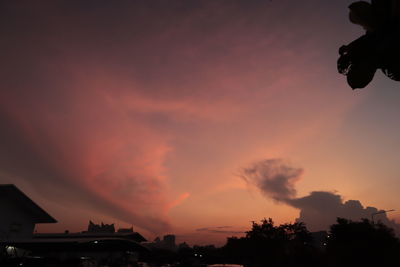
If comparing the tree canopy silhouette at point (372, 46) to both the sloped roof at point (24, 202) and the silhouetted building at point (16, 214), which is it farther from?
the sloped roof at point (24, 202)

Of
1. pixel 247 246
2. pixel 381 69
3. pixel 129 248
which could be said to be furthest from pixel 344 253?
pixel 247 246

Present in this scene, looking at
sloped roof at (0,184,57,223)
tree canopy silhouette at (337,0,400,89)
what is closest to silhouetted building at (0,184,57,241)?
sloped roof at (0,184,57,223)

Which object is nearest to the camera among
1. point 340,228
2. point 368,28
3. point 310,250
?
point 368,28

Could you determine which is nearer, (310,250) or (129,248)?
(310,250)

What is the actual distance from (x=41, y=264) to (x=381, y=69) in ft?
96.8

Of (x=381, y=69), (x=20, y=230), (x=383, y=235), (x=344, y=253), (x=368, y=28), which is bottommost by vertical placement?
(x=381, y=69)

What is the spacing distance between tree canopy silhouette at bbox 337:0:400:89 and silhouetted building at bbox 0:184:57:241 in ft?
117

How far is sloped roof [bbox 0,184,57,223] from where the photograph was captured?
31969mm

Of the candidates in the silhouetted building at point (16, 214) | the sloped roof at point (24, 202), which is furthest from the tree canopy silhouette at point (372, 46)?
the sloped roof at point (24, 202)

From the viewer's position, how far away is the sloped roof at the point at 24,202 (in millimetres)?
31969

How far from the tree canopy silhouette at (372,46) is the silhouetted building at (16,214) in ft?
117

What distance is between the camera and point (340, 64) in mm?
1486

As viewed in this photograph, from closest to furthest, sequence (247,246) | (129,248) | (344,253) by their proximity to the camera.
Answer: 1. (344,253)
2. (129,248)
3. (247,246)

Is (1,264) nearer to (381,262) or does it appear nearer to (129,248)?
(129,248)
